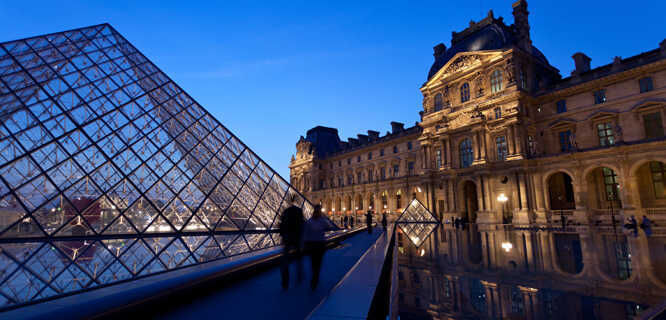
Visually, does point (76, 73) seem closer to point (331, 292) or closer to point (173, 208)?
point (173, 208)

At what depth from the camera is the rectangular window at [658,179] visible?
795 inches

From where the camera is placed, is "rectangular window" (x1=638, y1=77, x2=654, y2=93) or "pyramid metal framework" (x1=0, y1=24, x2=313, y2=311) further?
"rectangular window" (x1=638, y1=77, x2=654, y2=93)

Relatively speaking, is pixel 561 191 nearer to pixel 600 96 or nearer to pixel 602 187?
pixel 602 187

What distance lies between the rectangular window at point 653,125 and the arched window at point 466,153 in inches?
423

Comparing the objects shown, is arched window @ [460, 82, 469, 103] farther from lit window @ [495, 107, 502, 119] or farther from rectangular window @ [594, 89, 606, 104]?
rectangular window @ [594, 89, 606, 104]

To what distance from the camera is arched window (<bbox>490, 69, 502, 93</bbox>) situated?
1022 inches

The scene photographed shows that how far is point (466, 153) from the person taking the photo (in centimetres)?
2792

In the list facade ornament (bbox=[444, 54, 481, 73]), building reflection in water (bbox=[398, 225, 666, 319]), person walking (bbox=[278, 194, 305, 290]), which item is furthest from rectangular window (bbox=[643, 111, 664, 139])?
person walking (bbox=[278, 194, 305, 290])

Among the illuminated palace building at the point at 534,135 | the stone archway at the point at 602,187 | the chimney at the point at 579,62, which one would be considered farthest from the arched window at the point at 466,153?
the chimney at the point at 579,62

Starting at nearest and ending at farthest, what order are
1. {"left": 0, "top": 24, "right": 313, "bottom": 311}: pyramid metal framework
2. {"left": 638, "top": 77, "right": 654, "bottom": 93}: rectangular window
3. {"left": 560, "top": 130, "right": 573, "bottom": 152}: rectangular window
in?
{"left": 0, "top": 24, "right": 313, "bottom": 311}: pyramid metal framework → {"left": 638, "top": 77, "right": 654, "bottom": 93}: rectangular window → {"left": 560, "top": 130, "right": 573, "bottom": 152}: rectangular window

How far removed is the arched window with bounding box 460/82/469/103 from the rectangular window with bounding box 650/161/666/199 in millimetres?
13200

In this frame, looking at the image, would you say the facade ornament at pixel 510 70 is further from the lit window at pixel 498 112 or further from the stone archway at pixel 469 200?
the stone archway at pixel 469 200

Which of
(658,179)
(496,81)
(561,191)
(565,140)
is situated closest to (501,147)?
(565,140)

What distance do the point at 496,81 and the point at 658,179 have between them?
1208 centimetres
